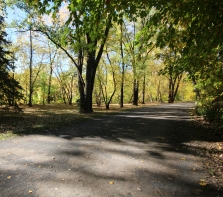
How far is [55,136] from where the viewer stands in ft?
24.5

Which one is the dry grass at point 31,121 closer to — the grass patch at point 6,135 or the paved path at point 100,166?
the grass patch at point 6,135

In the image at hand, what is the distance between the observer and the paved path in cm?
359

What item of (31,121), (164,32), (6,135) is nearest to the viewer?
(164,32)

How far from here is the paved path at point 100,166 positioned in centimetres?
359

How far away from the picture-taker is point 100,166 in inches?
184

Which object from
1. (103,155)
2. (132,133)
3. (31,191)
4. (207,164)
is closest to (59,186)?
(31,191)

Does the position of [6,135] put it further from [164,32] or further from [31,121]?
[164,32]

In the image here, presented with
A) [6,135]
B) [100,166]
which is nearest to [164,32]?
[100,166]

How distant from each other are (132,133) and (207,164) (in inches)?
142

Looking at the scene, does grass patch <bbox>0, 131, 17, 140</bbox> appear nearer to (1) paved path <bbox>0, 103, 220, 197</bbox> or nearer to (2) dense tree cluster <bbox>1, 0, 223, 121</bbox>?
(1) paved path <bbox>0, 103, 220, 197</bbox>

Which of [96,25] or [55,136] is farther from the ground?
[96,25]

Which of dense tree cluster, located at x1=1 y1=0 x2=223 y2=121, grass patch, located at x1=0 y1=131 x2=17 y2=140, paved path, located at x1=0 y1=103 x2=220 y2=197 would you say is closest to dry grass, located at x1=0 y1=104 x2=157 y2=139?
grass patch, located at x1=0 y1=131 x2=17 y2=140

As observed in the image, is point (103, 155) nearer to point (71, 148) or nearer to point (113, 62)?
point (71, 148)

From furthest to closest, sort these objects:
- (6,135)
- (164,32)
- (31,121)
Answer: (31,121), (6,135), (164,32)
